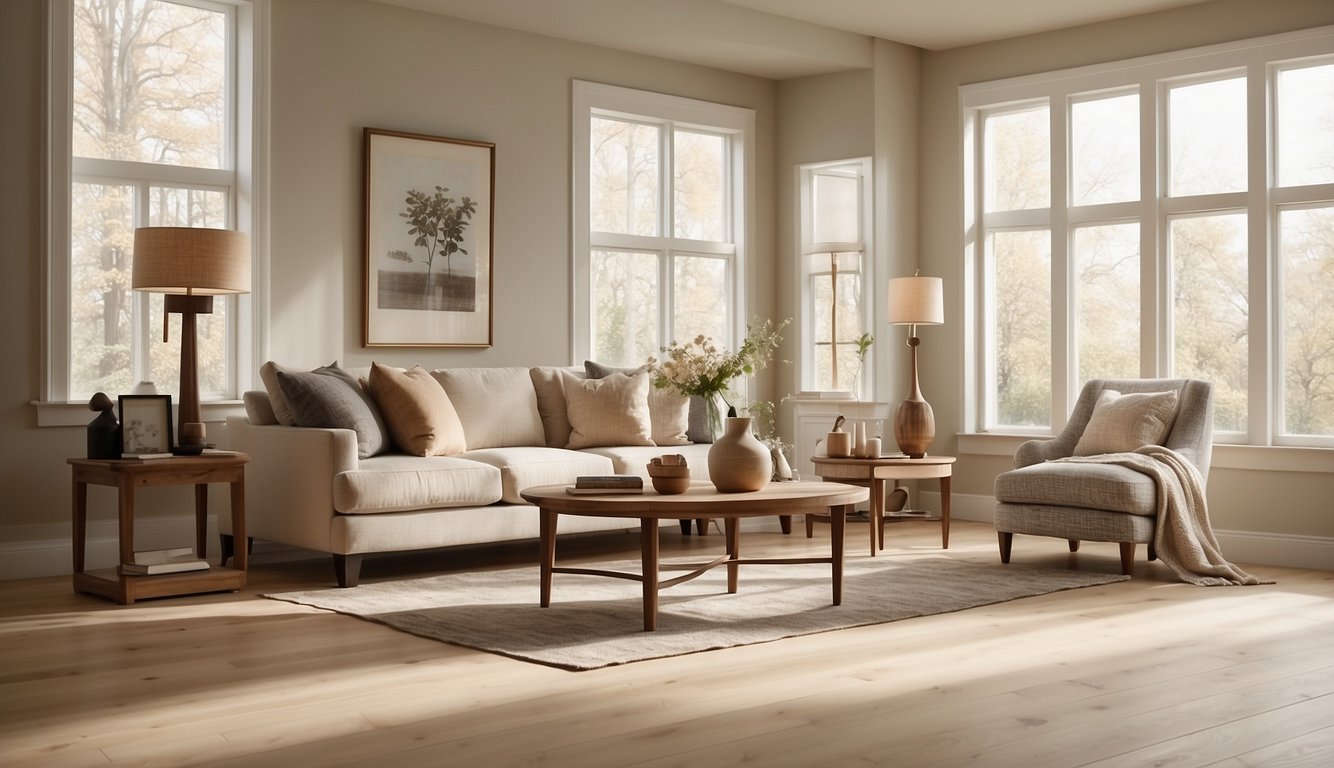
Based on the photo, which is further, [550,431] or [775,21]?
[775,21]

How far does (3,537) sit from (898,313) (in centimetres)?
444

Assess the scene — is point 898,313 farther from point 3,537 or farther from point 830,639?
point 3,537

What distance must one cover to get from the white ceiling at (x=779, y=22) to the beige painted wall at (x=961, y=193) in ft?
0.35

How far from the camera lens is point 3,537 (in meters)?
5.21

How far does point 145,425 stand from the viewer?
496cm

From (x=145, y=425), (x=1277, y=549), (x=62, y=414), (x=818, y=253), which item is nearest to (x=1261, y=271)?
(x=1277, y=549)

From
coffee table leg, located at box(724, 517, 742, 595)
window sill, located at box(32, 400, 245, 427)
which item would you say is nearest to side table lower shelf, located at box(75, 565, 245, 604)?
window sill, located at box(32, 400, 245, 427)

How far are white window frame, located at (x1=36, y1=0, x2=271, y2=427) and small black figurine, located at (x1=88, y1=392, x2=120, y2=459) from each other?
20.7 inches

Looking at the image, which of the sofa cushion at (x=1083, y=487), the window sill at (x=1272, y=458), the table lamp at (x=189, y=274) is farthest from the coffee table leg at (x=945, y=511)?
the table lamp at (x=189, y=274)

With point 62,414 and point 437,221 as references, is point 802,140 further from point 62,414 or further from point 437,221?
point 62,414

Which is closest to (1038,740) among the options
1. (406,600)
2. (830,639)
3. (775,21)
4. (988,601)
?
(830,639)

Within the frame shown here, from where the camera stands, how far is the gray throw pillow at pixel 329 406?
5.26 m

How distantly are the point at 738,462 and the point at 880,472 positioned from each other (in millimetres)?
1871

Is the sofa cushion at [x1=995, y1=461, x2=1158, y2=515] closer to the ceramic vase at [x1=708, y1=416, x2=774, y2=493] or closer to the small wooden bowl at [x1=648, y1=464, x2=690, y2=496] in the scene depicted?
the ceramic vase at [x1=708, y1=416, x2=774, y2=493]
